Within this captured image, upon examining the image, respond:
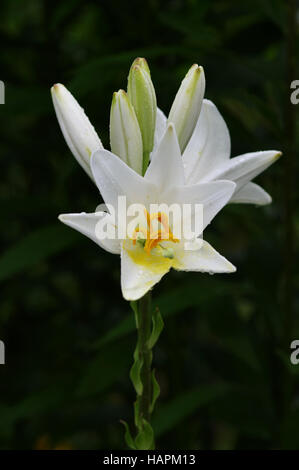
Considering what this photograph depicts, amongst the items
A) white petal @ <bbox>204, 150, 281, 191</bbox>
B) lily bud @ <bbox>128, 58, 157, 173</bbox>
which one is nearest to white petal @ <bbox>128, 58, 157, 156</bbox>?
lily bud @ <bbox>128, 58, 157, 173</bbox>

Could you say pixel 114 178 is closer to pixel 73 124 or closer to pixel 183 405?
pixel 73 124

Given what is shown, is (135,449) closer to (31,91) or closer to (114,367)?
(114,367)

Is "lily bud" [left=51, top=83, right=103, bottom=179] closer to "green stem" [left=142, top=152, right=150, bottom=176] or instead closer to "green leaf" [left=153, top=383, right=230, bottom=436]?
"green stem" [left=142, top=152, right=150, bottom=176]

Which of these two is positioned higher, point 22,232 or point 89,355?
point 22,232

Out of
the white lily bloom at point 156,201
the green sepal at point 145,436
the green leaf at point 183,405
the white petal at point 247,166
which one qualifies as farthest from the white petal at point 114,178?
the green leaf at point 183,405

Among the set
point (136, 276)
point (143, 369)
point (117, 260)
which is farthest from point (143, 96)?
point (117, 260)

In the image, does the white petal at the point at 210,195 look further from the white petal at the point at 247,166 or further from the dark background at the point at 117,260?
the dark background at the point at 117,260
